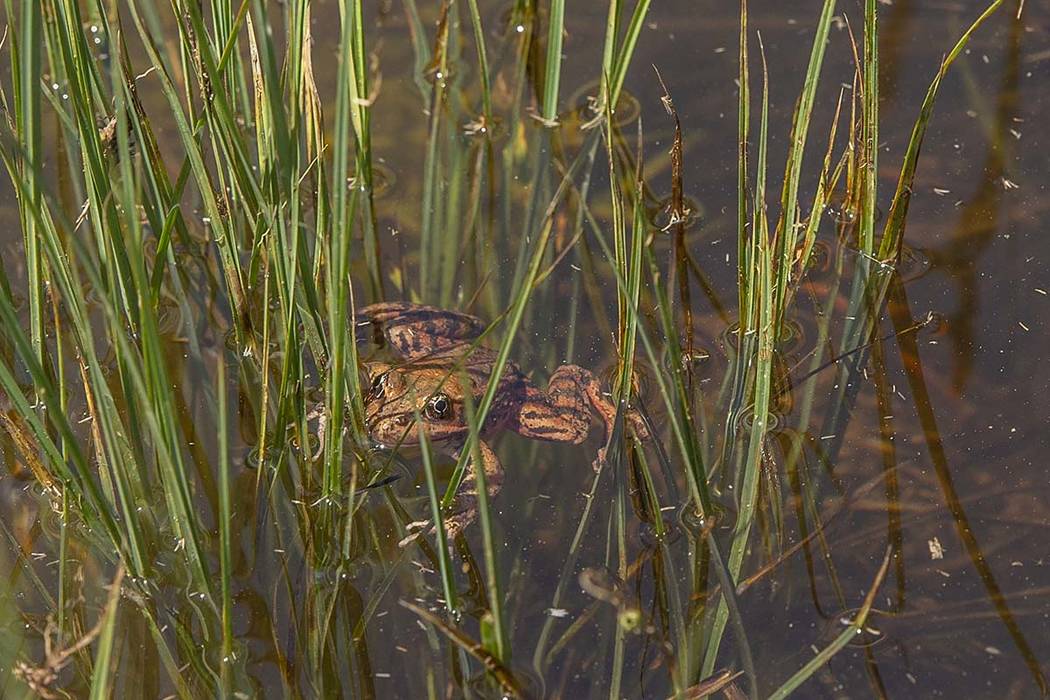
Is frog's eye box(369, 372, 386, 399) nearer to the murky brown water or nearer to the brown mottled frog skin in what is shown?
the brown mottled frog skin

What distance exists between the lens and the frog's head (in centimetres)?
388

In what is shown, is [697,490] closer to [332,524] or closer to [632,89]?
[332,524]

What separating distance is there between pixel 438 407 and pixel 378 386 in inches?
9.3

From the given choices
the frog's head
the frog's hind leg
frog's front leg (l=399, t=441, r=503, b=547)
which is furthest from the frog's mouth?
the frog's hind leg

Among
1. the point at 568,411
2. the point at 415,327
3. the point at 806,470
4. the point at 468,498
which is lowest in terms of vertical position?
the point at 468,498

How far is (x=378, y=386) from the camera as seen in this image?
13.0 feet

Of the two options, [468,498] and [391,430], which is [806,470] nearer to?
[468,498]

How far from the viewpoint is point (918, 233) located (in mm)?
4523

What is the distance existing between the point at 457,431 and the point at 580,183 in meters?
1.29

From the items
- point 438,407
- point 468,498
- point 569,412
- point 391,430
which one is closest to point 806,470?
point 569,412

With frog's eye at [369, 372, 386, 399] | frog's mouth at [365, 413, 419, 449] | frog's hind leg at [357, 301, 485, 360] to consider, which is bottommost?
frog's mouth at [365, 413, 419, 449]

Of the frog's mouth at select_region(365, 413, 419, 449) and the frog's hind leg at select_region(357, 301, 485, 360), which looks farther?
the frog's hind leg at select_region(357, 301, 485, 360)

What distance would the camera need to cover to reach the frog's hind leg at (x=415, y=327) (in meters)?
4.18

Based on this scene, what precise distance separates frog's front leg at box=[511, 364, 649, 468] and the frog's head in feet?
0.76
